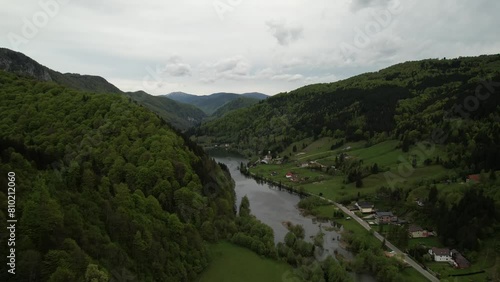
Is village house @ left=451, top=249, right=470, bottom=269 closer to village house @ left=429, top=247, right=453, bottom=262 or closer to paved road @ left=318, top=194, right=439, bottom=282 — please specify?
village house @ left=429, top=247, right=453, bottom=262

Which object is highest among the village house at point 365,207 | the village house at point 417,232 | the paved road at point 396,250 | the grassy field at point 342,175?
the grassy field at point 342,175

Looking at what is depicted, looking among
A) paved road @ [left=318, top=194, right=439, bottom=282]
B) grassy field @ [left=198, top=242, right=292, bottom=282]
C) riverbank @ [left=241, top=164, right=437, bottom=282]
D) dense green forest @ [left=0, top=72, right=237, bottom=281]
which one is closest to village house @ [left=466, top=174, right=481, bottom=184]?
paved road @ [left=318, top=194, right=439, bottom=282]

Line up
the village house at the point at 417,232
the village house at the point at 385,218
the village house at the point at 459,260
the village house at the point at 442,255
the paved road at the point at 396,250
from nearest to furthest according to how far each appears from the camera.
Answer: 1. the paved road at the point at 396,250
2. the village house at the point at 459,260
3. the village house at the point at 442,255
4. the village house at the point at 417,232
5. the village house at the point at 385,218

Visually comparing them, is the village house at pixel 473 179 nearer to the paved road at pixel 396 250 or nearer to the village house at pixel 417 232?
the village house at pixel 417 232

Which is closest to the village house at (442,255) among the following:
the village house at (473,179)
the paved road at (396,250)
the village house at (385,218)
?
the paved road at (396,250)

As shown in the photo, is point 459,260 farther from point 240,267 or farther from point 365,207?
point 240,267

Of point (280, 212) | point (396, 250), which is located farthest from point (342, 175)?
point (396, 250)
